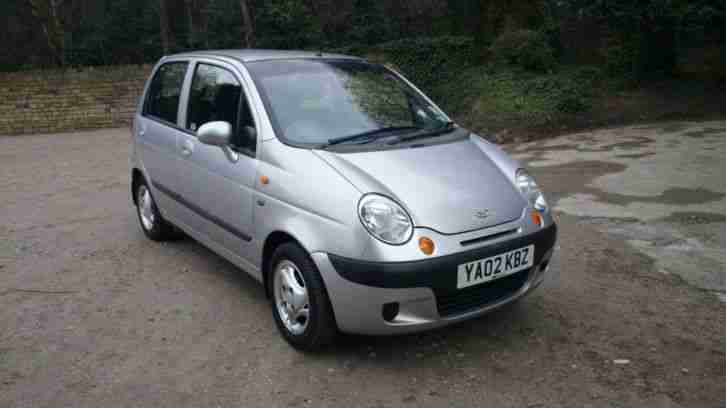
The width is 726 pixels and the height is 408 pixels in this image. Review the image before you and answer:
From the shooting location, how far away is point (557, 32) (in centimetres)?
1422

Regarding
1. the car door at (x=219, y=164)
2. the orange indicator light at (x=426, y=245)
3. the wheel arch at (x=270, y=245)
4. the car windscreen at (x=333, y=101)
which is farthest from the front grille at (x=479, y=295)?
the car door at (x=219, y=164)

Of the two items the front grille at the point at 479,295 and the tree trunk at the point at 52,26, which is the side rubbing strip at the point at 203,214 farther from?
the tree trunk at the point at 52,26

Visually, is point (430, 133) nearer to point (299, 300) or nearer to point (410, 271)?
point (410, 271)

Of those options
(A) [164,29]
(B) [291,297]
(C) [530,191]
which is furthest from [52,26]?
(C) [530,191]

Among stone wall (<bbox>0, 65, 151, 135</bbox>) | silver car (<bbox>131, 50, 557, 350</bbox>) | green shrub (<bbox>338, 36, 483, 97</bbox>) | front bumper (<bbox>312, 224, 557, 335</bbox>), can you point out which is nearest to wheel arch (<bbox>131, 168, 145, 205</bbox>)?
silver car (<bbox>131, 50, 557, 350</bbox>)

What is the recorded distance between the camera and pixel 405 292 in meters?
3.23

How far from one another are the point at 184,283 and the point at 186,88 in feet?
4.95

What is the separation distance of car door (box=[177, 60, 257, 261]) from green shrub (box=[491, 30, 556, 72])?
9505 millimetres


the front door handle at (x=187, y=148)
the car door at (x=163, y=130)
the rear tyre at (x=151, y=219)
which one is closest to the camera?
the front door handle at (x=187, y=148)

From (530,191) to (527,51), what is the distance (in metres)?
9.89

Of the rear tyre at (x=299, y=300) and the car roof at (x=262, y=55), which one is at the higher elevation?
the car roof at (x=262, y=55)

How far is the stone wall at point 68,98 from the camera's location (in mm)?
15461

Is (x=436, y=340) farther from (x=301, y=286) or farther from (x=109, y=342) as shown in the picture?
(x=109, y=342)

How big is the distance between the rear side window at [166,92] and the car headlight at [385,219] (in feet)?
7.91
